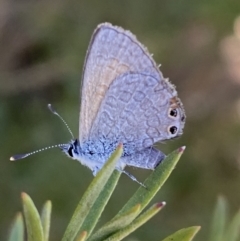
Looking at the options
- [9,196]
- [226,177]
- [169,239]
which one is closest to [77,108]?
[9,196]

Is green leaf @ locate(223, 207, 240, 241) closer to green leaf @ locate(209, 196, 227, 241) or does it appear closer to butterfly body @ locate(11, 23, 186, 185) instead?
green leaf @ locate(209, 196, 227, 241)

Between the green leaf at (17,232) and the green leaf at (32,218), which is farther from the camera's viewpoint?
the green leaf at (17,232)

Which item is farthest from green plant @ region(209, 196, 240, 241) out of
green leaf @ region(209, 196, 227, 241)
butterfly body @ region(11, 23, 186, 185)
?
butterfly body @ region(11, 23, 186, 185)

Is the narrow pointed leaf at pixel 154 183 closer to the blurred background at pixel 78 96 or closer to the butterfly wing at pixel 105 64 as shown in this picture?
the butterfly wing at pixel 105 64

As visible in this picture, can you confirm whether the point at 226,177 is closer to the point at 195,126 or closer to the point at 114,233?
the point at 195,126

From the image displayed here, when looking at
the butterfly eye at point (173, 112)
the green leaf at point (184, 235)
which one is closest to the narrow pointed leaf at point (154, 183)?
the green leaf at point (184, 235)

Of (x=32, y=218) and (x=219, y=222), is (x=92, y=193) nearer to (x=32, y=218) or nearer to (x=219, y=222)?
(x=32, y=218)
